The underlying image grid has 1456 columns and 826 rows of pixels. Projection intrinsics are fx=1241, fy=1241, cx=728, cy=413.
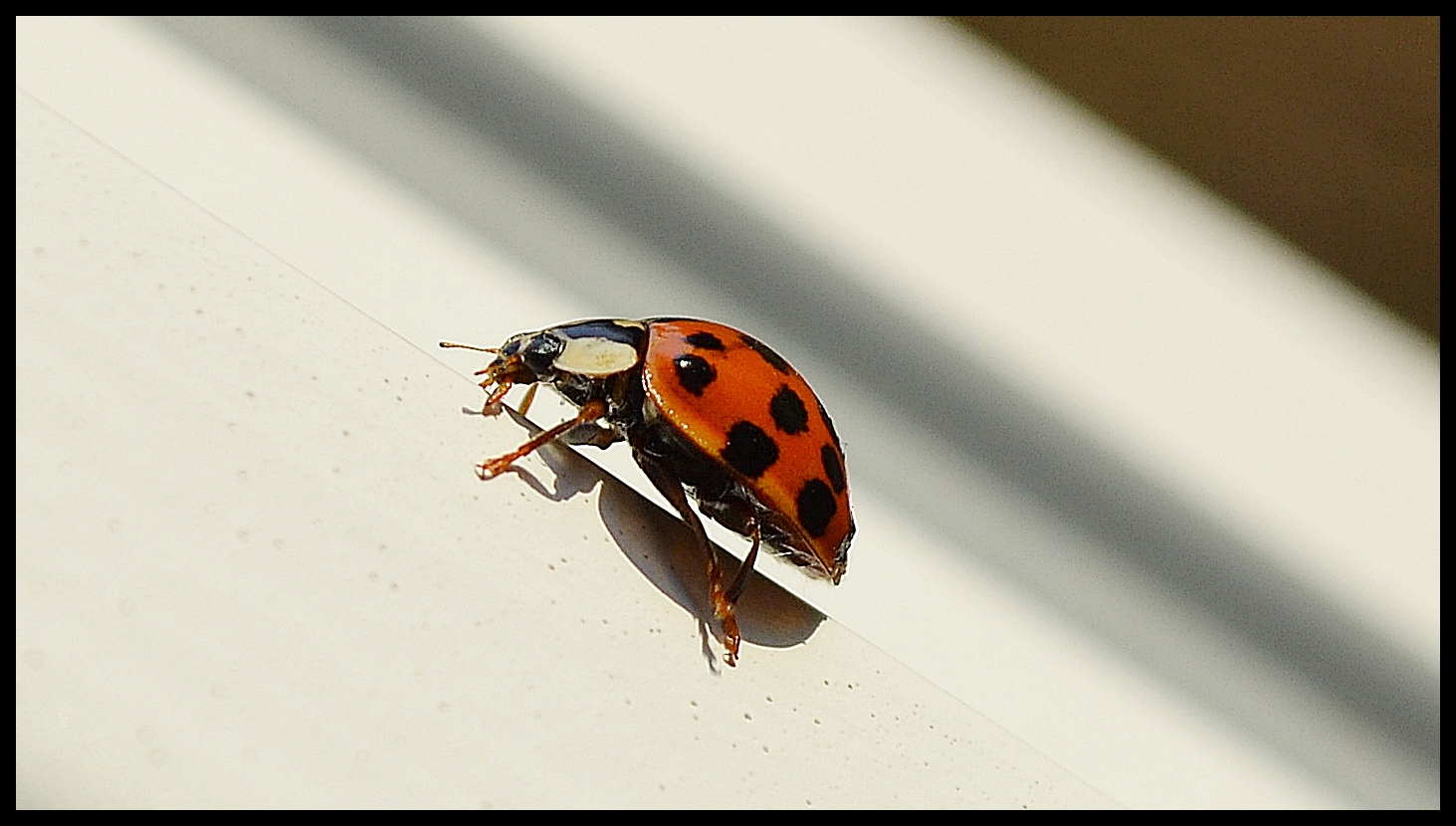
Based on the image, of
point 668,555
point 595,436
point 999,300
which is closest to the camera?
point 668,555

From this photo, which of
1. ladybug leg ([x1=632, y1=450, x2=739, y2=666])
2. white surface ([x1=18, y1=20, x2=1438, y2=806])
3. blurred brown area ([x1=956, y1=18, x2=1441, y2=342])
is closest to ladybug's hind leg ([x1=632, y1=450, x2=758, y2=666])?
ladybug leg ([x1=632, y1=450, x2=739, y2=666])

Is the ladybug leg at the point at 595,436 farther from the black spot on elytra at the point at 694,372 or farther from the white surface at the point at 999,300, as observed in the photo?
the white surface at the point at 999,300

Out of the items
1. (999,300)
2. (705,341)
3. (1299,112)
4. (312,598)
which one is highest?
(1299,112)

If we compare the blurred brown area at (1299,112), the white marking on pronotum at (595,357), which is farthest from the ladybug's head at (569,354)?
the blurred brown area at (1299,112)

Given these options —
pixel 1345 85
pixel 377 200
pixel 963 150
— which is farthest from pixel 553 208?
pixel 1345 85

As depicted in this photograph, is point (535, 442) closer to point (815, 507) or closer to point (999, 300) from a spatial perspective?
point (815, 507)

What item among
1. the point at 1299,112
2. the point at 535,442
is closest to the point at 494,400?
the point at 535,442
